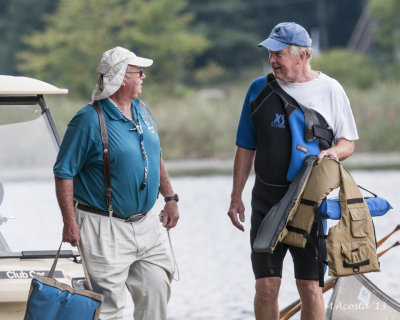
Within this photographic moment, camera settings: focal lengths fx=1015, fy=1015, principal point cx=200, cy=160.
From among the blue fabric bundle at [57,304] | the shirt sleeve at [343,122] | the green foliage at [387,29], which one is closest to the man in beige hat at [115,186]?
the blue fabric bundle at [57,304]

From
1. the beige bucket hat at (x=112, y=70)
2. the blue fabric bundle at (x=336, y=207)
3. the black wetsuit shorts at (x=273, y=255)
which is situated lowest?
the black wetsuit shorts at (x=273, y=255)

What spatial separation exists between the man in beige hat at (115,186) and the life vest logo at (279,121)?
0.62m

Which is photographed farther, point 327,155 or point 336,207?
point 327,155

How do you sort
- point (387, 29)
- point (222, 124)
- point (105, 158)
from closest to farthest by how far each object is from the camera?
point (105, 158), point (222, 124), point (387, 29)

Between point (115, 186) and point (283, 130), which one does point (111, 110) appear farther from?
point (283, 130)

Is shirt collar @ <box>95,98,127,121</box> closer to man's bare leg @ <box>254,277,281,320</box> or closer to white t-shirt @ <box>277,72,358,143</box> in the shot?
white t-shirt @ <box>277,72,358,143</box>

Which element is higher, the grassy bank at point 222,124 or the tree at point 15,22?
the grassy bank at point 222,124

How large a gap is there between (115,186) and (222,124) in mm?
21259

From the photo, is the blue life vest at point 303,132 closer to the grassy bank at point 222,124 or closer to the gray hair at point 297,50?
the gray hair at point 297,50

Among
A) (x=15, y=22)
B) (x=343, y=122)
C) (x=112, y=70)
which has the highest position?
(x=112, y=70)

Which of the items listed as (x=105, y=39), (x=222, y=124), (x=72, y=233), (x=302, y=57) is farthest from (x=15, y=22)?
(x=72, y=233)

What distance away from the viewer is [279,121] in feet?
17.0

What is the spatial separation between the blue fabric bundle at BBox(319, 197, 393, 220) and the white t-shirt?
362 millimetres

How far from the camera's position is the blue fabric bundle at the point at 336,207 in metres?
4.91
